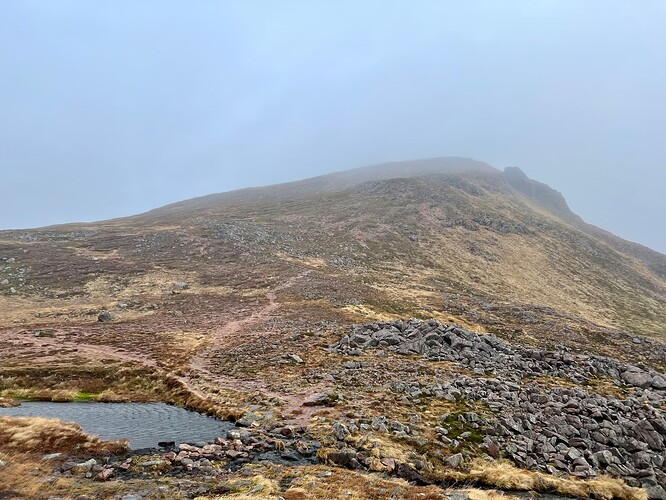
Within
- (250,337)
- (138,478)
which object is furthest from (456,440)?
(250,337)

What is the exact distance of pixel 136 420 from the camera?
84.1 feet

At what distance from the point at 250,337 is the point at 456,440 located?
2733 cm

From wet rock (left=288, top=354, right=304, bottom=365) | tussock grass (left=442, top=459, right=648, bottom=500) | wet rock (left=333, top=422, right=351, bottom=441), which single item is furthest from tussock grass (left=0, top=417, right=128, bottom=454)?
tussock grass (left=442, top=459, right=648, bottom=500)

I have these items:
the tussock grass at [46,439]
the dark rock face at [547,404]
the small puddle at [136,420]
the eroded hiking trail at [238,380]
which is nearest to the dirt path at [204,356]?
the eroded hiking trail at [238,380]

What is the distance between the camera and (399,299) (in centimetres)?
6669

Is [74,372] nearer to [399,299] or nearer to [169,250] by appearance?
[399,299]

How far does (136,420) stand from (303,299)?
3755 centimetres

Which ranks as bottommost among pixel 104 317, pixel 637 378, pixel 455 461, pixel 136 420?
pixel 637 378

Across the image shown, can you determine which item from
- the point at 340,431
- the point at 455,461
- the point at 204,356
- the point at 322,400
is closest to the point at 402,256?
the point at 204,356

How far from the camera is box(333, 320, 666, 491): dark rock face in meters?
21.1

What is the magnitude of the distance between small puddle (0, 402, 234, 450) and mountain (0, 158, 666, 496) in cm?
176

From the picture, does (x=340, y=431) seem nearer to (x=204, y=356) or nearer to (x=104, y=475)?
(x=104, y=475)

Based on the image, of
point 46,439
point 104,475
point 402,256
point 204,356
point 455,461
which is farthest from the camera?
point 402,256

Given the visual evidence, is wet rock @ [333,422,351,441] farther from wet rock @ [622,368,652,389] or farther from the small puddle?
wet rock @ [622,368,652,389]
